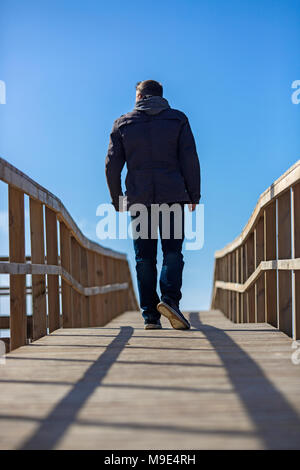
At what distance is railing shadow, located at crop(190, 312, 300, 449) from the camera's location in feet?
5.74

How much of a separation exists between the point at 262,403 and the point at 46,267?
264 cm

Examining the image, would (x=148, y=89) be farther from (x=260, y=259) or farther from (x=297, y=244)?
(x=260, y=259)

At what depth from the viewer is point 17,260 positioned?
3.76 metres

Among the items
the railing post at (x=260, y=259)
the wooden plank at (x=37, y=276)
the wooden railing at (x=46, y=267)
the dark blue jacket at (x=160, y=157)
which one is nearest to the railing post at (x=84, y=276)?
the wooden railing at (x=46, y=267)

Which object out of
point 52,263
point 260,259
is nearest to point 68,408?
point 52,263

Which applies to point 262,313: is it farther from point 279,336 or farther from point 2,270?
point 2,270

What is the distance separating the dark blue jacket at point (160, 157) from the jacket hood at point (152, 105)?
0.02 m

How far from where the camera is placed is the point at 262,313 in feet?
18.1

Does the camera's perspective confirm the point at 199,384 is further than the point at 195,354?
No

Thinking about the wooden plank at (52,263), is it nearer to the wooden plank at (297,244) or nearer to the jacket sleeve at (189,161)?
the jacket sleeve at (189,161)
